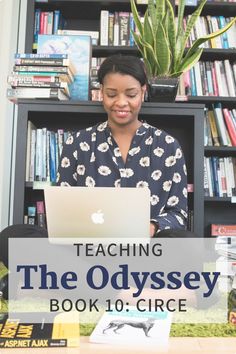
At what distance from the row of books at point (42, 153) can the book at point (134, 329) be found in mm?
961

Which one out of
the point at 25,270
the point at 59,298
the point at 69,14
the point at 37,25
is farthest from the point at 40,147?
the point at 69,14

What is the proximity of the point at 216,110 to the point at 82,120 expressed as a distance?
874 mm

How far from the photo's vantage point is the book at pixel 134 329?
0.66 meters

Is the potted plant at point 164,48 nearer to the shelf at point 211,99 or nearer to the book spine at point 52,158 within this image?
the book spine at point 52,158

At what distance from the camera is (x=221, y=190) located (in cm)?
222

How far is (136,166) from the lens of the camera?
142 cm

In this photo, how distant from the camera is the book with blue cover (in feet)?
5.38

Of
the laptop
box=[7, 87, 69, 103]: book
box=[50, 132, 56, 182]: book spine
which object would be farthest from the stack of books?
the laptop

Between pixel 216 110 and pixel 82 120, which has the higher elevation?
pixel 216 110

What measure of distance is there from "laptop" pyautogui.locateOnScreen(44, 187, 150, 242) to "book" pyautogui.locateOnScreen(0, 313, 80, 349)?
0.84ft

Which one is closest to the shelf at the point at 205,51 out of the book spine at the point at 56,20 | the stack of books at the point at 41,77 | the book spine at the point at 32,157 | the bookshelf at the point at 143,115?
the bookshelf at the point at 143,115

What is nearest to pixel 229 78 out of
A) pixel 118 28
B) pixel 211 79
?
pixel 211 79

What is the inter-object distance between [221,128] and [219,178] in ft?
0.93

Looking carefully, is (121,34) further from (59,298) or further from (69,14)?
(59,298)
